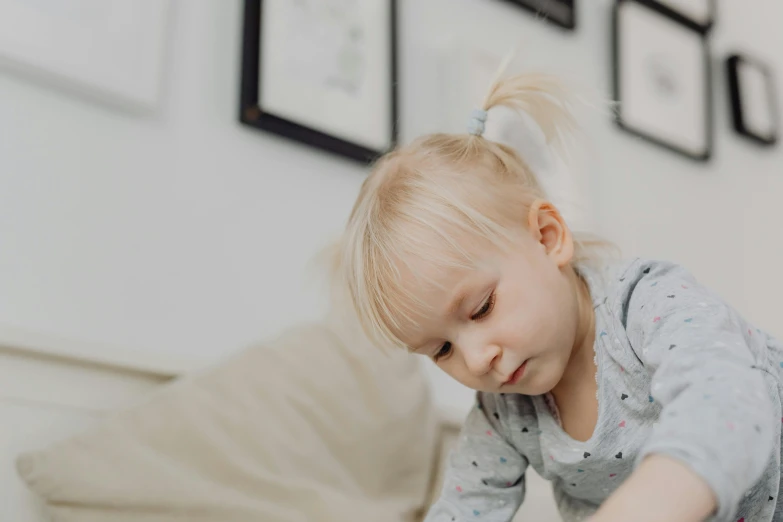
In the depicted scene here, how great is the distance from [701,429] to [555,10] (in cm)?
154

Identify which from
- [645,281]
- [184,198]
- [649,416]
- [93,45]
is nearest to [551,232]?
[645,281]

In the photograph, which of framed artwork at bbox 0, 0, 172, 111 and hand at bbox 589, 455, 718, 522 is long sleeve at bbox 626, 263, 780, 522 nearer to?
hand at bbox 589, 455, 718, 522

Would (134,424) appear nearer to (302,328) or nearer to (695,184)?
(302,328)

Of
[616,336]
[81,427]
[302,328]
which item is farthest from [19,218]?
[616,336]

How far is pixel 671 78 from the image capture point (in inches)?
80.5

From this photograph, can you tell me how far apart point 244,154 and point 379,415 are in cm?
50

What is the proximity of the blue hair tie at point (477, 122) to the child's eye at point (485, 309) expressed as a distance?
260 millimetres

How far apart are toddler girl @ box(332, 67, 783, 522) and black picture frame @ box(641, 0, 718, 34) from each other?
1279mm

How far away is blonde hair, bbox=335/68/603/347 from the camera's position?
0.80 m

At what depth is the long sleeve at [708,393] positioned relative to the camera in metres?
0.50

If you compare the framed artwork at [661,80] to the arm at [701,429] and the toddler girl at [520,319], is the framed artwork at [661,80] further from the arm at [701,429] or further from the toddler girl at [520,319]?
the arm at [701,429]

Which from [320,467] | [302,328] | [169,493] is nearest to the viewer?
[169,493]

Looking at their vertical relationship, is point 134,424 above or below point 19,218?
below

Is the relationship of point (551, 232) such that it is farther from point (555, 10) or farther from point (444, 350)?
point (555, 10)
